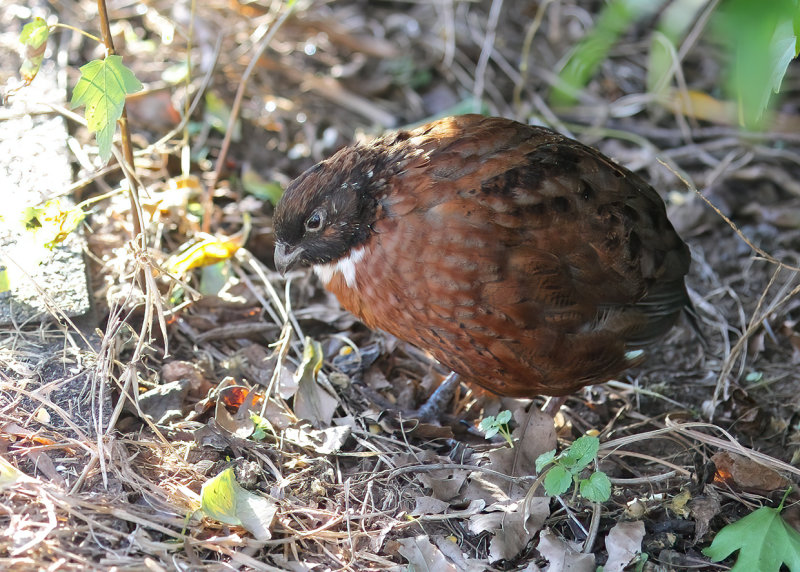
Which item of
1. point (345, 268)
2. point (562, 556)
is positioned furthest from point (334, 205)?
point (562, 556)

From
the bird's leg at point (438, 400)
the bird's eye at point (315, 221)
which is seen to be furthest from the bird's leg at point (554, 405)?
the bird's eye at point (315, 221)

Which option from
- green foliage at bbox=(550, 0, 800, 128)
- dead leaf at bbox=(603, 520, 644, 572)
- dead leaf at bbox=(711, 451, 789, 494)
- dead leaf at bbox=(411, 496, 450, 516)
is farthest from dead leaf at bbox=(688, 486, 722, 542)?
green foliage at bbox=(550, 0, 800, 128)

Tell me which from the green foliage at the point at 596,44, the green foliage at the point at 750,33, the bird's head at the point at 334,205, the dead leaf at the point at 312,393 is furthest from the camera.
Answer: the dead leaf at the point at 312,393

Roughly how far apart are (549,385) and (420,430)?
62 centimetres

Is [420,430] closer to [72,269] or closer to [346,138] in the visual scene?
[72,269]

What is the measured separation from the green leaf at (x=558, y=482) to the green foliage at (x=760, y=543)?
0.58 meters

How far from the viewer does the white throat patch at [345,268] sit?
338 cm

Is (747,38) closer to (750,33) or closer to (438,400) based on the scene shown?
(750,33)

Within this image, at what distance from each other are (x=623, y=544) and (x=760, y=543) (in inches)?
19.1

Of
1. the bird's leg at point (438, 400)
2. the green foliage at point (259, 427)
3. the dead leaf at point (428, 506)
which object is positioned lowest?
the bird's leg at point (438, 400)

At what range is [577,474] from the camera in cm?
294

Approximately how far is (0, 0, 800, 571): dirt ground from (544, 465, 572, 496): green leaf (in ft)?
0.50

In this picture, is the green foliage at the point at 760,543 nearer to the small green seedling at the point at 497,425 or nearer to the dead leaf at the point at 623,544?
the dead leaf at the point at 623,544

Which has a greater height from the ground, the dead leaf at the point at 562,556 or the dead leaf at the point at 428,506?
the dead leaf at the point at 562,556
